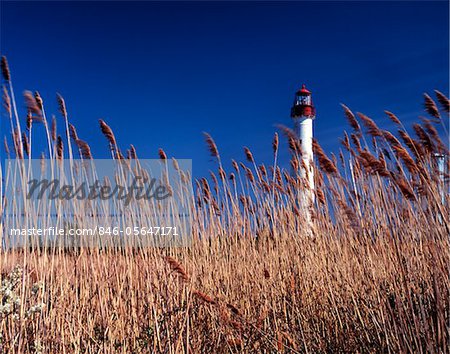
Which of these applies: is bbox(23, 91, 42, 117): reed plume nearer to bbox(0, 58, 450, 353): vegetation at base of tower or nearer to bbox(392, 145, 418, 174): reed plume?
bbox(0, 58, 450, 353): vegetation at base of tower

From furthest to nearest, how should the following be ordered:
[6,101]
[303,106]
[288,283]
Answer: [303,106] < [288,283] < [6,101]

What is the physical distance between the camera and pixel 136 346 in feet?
8.39

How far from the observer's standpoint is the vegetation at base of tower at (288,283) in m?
2.32

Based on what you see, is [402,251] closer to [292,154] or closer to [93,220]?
[93,220]

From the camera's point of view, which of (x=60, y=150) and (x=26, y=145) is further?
(x=60, y=150)

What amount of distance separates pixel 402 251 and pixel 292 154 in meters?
2.28

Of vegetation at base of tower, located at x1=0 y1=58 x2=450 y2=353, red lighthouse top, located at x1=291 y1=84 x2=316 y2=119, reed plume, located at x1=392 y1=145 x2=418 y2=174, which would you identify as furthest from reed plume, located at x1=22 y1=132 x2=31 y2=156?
red lighthouse top, located at x1=291 y1=84 x2=316 y2=119

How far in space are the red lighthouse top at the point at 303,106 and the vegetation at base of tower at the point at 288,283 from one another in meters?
16.6

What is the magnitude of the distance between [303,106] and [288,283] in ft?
58.4

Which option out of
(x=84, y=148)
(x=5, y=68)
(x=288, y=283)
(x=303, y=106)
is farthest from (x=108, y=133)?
(x=303, y=106)

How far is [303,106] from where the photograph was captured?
20516 millimetres

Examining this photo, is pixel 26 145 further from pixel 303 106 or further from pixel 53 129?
pixel 303 106

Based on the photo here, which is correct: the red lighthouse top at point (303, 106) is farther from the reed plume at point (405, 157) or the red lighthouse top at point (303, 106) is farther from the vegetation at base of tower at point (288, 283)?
the reed plume at point (405, 157)

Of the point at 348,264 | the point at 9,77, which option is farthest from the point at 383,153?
the point at 9,77
